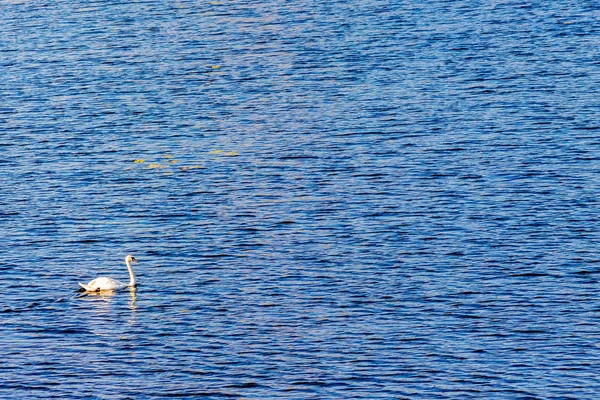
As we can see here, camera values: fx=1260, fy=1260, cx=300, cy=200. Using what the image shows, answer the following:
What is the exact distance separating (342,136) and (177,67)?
17.8 m

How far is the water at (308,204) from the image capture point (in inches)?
1422

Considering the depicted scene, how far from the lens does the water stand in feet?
119

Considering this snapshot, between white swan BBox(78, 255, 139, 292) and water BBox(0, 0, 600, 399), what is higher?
white swan BBox(78, 255, 139, 292)

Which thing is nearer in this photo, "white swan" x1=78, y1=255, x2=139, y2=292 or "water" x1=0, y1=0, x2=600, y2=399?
"water" x1=0, y1=0, x2=600, y2=399

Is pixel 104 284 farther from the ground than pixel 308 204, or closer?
farther from the ground

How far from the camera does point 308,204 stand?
5056 centimetres

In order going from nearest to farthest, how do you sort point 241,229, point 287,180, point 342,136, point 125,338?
point 125,338 → point 241,229 → point 287,180 → point 342,136

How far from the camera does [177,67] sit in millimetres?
74062

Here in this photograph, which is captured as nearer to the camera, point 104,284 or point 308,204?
point 104,284

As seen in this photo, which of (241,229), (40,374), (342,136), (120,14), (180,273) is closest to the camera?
(40,374)

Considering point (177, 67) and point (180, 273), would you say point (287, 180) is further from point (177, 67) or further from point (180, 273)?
point (177, 67)

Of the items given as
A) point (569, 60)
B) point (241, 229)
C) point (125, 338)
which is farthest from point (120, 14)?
point (125, 338)

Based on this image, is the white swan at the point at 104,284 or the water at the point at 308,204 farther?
the white swan at the point at 104,284

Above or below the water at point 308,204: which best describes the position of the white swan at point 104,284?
above
